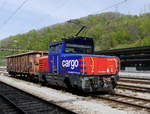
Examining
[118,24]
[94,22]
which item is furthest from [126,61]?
[94,22]

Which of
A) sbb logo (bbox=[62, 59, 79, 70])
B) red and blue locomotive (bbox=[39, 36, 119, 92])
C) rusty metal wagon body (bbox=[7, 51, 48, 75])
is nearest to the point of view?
red and blue locomotive (bbox=[39, 36, 119, 92])

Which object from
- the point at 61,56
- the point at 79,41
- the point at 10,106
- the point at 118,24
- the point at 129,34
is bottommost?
the point at 10,106

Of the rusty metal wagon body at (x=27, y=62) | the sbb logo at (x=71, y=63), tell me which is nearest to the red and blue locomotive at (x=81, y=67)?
the sbb logo at (x=71, y=63)

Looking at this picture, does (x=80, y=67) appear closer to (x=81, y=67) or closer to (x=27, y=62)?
(x=81, y=67)

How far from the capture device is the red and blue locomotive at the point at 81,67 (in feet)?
33.4

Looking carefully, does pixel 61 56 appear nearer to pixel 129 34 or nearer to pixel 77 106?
pixel 77 106

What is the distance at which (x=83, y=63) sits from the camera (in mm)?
9984

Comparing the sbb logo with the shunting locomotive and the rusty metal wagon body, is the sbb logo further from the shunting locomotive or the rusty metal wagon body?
the rusty metal wagon body

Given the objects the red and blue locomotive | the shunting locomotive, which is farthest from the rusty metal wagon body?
the red and blue locomotive

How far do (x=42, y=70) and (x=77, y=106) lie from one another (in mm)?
6944

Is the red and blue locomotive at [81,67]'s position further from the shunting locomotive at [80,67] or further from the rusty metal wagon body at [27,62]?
the rusty metal wagon body at [27,62]

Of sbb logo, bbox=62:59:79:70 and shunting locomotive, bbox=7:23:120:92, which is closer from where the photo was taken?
shunting locomotive, bbox=7:23:120:92

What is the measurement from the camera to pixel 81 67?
33.0 feet

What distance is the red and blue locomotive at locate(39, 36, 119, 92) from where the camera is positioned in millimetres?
10188
